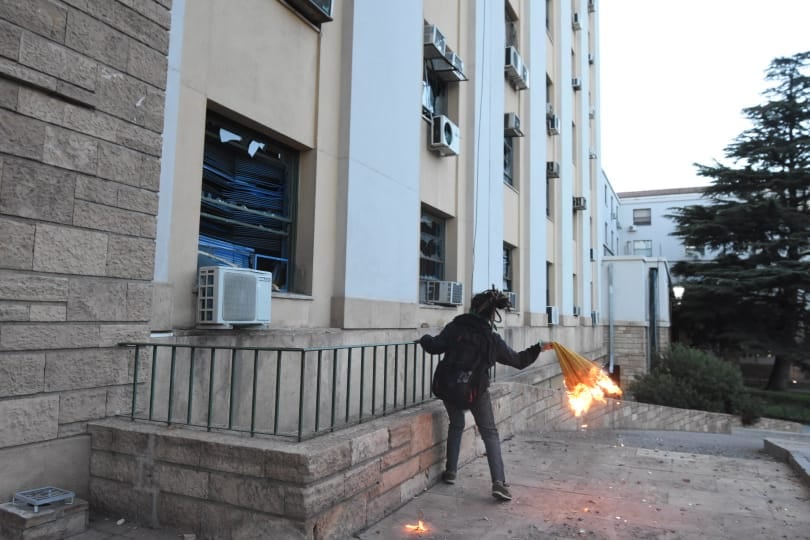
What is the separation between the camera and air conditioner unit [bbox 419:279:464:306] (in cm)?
894

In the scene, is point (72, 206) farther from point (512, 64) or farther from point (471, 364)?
point (512, 64)

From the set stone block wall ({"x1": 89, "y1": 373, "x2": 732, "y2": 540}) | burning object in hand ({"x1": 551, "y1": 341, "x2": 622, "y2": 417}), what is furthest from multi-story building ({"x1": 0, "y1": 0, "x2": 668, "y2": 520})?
burning object in hand ({"x1": 551, "y1": 341, "x2": 622, "y2": 417})

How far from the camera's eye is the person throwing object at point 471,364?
4.68 meters

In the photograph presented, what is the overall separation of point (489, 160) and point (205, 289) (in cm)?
755

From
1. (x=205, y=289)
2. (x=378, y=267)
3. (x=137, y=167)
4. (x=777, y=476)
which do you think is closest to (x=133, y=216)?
(x=137, y=167)

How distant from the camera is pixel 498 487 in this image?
4.44 metres

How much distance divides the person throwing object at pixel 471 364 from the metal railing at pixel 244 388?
1.23ft

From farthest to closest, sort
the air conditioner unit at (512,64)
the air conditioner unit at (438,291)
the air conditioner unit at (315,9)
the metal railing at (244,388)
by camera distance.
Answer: the air conditioner unit at (512,64), the air conditioner unit at (438,291), the air conditioner unit at (315,9), the metal railing at (244,388)

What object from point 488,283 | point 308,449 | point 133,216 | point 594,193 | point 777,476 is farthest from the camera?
point 594,193

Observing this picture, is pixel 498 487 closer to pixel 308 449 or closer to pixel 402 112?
pixel 308 449

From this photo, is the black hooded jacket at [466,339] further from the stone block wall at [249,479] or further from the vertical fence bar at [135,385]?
the vertical fence bar at [135,385]

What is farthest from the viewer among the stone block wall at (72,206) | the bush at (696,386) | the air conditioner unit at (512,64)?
the bush at (696,386)

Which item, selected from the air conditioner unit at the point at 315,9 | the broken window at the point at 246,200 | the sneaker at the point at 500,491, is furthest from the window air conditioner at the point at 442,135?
the sneaker at the point at 500,491

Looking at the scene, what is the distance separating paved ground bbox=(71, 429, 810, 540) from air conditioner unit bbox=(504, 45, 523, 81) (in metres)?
8.50
